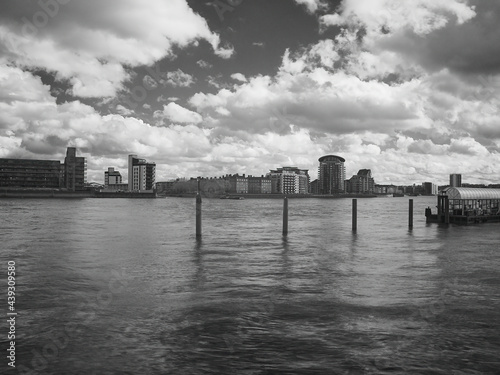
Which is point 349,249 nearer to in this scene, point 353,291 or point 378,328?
point 353,291

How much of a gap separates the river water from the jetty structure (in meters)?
27.5

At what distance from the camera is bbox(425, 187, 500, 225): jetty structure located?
57.2 m

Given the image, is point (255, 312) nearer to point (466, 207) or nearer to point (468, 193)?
point (466, 207)

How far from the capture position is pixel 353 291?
1905 centimetres

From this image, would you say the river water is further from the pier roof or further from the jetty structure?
the pier roof

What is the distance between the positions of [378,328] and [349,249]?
19982mm

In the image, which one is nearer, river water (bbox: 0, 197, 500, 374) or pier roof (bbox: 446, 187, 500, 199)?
river water (bbox: 0, 197, 500, 374)

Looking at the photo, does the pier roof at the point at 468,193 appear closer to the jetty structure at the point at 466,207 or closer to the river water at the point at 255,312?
the jetty structure at the point at 466,207

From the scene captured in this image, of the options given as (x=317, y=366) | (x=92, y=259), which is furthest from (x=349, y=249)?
(x=317, y=366)

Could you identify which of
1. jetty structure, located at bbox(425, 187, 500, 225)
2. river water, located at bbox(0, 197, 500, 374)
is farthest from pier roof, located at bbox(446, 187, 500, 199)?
river water, located at bbox(0, 197, 500, 374)

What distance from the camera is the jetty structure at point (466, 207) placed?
57.2m

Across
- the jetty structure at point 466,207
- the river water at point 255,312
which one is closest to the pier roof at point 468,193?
the jetty structure at point 466,207

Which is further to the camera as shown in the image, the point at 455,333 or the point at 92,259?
the point at 92,259

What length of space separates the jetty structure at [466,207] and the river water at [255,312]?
27.5 metres
